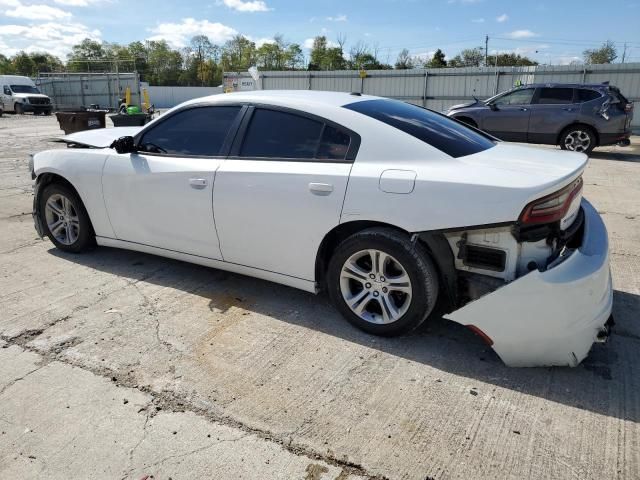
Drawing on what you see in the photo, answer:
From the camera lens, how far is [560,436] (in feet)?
7.83

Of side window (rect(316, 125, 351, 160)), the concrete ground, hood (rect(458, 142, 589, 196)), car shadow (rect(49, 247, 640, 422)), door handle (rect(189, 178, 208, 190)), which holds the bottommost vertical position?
the concrete ground

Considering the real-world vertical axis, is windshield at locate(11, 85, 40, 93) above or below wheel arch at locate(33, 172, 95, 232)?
above

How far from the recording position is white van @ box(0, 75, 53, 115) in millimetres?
31000

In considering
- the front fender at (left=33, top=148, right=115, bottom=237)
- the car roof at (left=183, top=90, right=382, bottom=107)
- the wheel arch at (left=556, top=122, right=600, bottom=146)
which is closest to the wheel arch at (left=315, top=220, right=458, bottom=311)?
the car roof at (left=183, top=90, right=382, bottom=107)

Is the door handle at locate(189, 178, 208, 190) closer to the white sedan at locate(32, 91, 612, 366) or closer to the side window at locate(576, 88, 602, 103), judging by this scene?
the white sedan at locate(32, 91, 612, 366)

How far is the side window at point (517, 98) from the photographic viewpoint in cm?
1271

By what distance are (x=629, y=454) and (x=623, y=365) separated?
876mm

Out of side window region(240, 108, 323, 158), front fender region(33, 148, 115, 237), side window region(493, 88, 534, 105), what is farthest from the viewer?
side window region(493, 88, 534, 105)

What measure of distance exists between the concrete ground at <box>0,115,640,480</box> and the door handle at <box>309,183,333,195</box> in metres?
0.97

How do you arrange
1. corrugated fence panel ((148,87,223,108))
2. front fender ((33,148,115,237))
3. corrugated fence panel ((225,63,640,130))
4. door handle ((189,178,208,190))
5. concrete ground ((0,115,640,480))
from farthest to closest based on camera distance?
corrugated fence panel ((148,87,223,108)) < corrugated fence panel ((225,63,640,130)) < front fender ((33,148,115,237)) < door handle ((189,178,208,190)) < concrete ground ((0,115,640,480))

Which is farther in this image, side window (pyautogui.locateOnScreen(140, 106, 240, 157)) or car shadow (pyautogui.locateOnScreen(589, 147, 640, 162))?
car shadow (pyautogui.locateOnScreen(589, 147, 640, 162))

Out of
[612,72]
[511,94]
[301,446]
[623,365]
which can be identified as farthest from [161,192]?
[612,72]

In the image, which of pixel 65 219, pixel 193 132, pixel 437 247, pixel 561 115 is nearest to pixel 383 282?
pixel 437 247

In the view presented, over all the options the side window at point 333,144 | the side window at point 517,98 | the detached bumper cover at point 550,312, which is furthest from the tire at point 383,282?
the side window at point 517,98
